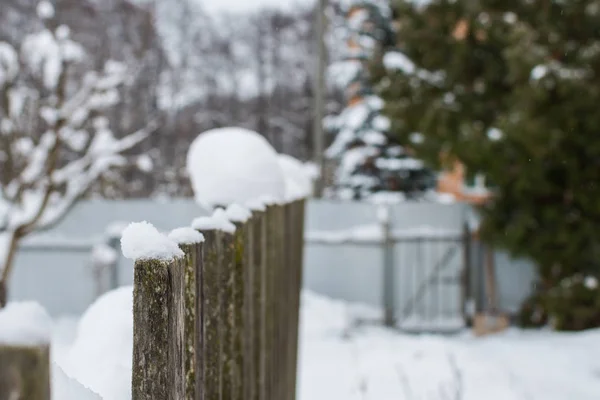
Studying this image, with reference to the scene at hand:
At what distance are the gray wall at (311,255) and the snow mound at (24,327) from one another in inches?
308

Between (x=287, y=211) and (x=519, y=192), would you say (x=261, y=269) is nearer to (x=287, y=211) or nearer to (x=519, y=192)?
(x=287, y=211)

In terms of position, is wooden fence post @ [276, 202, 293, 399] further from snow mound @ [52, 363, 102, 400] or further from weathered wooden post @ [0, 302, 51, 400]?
weathered wooden post @ [0, 302, 51, 400]

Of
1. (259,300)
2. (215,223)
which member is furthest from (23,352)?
(259,300)

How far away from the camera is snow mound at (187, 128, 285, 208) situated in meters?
1.48

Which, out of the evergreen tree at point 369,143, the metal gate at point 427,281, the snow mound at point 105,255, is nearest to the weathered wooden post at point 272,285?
the snow mound at point 105,255

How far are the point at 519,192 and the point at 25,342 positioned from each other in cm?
697

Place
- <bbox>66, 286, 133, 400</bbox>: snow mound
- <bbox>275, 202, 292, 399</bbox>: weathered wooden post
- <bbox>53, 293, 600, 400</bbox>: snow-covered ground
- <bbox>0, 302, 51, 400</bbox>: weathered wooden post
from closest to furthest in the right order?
<bbox>0, 302, 51, 400</bbox>: weathered wooden post < <bbox>66, 286, 133, 400</bbox>: snow mound < <bbox>275, 202, 292, 399</bbox>: weathered wooden post < <bbox>53, 293, 600, 400</bbox>: snow-covered ground

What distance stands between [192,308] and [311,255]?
7453 millimetres

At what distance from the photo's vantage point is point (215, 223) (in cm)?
105

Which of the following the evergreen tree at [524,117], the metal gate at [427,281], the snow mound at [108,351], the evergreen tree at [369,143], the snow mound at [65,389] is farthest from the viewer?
the evergreen tree at [369,143]

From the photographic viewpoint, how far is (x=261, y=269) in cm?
154

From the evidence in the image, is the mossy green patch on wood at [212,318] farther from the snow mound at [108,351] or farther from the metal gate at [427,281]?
the metal gate at [427,281]

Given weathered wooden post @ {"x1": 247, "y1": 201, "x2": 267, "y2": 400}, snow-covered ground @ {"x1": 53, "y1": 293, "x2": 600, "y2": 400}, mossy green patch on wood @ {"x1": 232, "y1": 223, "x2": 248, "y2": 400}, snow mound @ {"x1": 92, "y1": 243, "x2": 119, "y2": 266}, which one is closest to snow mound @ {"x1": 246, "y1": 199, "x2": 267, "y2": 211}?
weathered wooden post @ {"x1": 247, "y1": 201, "x2": 267, "y2": 400}

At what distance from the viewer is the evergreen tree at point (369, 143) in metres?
11.2
